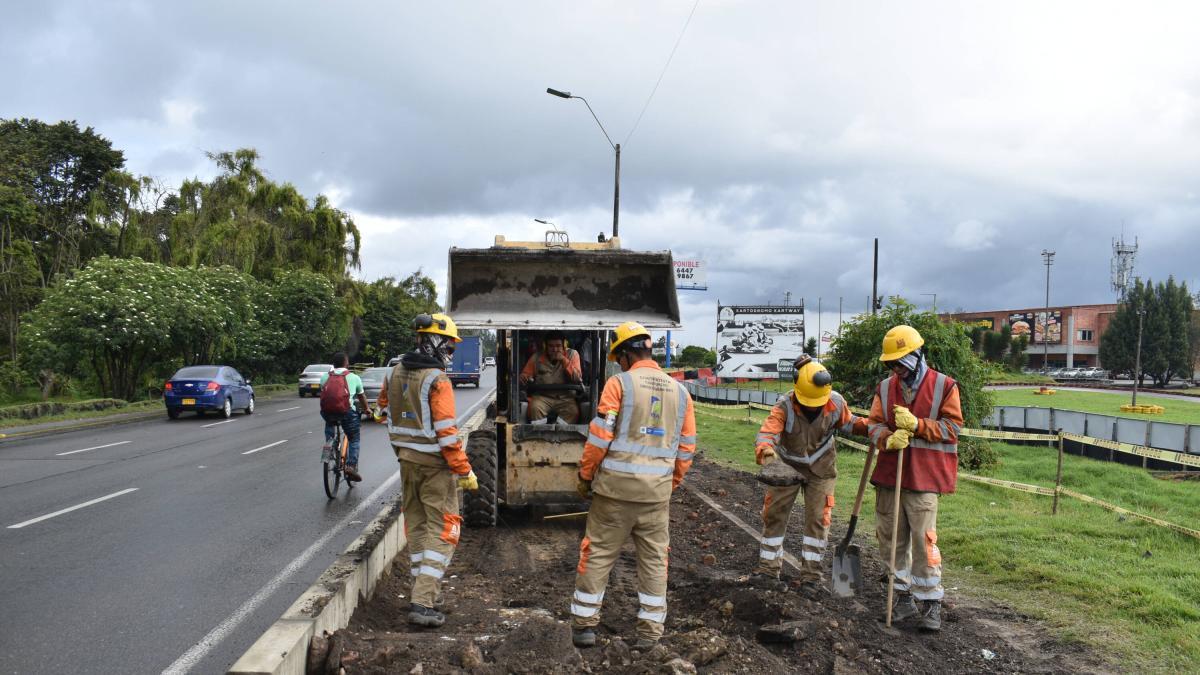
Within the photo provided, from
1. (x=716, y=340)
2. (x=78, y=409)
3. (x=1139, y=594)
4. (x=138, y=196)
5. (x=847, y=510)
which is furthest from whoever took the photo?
(x=716, y=340)

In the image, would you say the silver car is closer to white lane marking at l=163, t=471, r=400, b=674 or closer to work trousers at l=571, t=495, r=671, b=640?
white lane marking at l=163, t=471, r=400, b=674

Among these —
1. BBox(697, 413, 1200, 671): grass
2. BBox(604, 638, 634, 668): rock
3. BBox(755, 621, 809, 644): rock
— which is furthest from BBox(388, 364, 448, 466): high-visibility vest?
BBox(697, 413, 1200, 671): grass

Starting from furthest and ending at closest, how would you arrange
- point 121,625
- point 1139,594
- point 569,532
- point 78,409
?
point 78,409 < point 569,532 < point 1139,594 < point 121,625

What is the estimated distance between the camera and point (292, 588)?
260 inches

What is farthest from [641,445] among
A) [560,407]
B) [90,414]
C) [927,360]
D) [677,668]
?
[90,414]

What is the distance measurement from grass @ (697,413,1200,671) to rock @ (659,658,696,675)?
2721 mm

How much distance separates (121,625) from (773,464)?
4.61 metres

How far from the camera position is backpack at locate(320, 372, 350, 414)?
34.8 ft

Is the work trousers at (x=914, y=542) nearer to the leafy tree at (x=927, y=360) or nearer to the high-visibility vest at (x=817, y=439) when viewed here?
the high-visibility vest at (x=817, y=439)

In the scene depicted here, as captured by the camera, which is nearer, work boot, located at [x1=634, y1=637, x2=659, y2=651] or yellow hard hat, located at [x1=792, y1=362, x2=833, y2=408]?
work boot, located at [x1=634, y1=637, x2=659, y2=651]

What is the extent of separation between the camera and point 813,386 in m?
6.60

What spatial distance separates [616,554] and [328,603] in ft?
5.46

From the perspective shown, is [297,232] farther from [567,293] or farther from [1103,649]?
[1103,649]

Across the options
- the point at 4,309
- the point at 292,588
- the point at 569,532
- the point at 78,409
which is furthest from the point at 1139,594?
the point at 4,309
